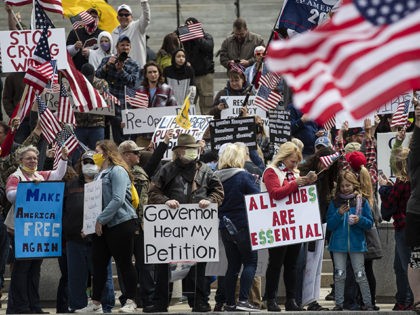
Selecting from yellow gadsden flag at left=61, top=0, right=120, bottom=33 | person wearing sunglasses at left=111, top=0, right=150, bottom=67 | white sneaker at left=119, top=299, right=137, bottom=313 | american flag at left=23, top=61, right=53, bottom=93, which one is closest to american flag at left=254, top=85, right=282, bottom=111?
american flag at left=23, top=61, right=53, bottom=93

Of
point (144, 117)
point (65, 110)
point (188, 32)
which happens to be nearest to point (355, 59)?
point (65, 110)

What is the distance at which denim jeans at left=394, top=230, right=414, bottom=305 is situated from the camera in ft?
48.7

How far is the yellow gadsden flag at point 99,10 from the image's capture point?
23016mm

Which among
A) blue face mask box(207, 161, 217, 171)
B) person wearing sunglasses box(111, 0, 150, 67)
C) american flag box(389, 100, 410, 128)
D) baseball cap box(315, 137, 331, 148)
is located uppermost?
person wearing sunglasses box(111, 0, 150, 67)

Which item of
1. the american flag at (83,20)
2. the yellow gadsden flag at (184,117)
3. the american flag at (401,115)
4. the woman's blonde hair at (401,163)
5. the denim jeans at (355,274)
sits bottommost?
the denim jeans at (355,274)

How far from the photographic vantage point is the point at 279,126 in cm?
1844

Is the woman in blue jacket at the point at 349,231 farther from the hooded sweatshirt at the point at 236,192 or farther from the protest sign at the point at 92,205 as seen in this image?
the protest sign at the point at 92,205

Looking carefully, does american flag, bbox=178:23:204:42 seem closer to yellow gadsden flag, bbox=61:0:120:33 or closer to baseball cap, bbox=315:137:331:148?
yellow gadsden flag, bbox=61:0:120:33

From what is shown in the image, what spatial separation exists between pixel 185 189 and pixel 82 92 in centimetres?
419

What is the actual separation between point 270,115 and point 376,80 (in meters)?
11.5

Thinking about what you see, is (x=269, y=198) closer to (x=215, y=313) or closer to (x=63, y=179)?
(x=215, y=313)

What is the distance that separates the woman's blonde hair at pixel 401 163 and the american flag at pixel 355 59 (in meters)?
7.63

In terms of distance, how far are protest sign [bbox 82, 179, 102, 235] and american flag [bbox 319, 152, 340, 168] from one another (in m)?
2.54

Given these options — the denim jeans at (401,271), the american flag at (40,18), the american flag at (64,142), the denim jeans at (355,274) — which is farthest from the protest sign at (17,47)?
the denim jeans at (401,271)
